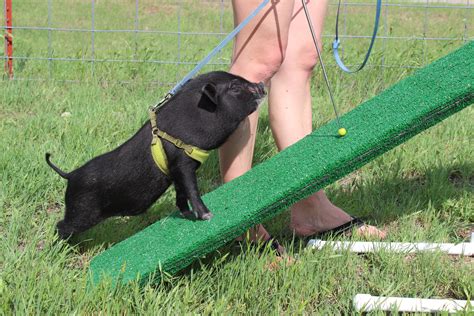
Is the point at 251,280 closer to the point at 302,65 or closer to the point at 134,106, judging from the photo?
the point at 302,65

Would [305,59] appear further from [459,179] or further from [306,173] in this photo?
[459,179]

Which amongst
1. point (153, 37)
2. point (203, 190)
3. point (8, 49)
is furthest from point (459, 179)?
point (153, 37)

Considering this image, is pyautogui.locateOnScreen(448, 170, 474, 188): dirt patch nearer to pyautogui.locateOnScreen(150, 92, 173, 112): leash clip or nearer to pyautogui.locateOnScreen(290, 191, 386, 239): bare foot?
pyautogui.locateOnScreen(290, 191, 386, 239): bare foot

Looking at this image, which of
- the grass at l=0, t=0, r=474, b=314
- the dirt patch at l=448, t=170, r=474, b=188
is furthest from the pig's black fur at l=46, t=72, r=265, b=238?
the dirt patch at l=448, t=170, r=474, b=188

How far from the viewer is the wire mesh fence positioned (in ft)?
19.6

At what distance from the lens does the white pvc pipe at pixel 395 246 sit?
2.88 metres

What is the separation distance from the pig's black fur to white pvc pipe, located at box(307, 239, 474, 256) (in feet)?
2.02

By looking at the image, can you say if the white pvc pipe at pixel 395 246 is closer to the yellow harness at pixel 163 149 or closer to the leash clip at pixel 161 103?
the yellow harness at pixel 163 149

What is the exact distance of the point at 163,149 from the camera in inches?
106

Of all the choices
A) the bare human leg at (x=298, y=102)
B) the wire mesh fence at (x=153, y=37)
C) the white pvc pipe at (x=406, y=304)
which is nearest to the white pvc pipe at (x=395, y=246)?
the bare human leg at (x=298, y=102)

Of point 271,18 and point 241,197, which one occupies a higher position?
point 271,18

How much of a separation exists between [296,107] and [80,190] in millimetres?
1093

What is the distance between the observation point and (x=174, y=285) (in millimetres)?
2672

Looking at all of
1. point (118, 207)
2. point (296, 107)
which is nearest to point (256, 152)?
point (296, 107)
